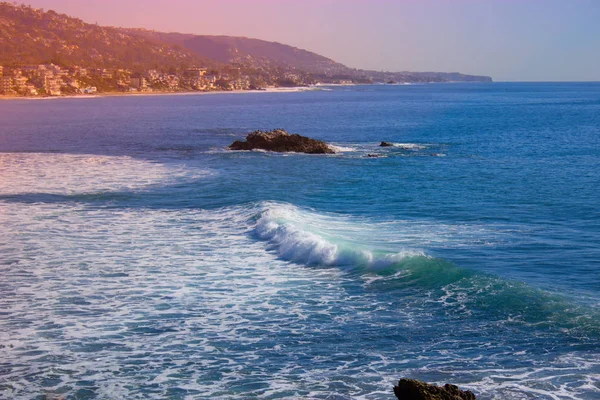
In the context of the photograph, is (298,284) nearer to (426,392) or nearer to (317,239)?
(317,239)

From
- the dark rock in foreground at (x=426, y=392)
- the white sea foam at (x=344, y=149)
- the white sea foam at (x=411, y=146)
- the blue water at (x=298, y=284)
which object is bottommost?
the blue water at (x=298, y=284)

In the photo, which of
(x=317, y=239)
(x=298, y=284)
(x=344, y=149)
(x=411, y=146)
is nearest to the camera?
(x=298, y=284)

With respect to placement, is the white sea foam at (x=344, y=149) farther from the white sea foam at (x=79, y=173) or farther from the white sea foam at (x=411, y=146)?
the white sea foam at (x=79, y=173)

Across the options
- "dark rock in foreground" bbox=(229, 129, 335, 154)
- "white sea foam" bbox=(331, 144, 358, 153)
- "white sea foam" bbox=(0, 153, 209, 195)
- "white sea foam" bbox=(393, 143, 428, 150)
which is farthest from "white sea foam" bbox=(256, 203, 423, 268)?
"white sea foam" bbox=(393, 143, 428, 150)

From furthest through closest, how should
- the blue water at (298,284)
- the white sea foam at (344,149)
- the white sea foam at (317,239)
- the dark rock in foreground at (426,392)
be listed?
the white sea foam at (344,149) → the white sea foam at (317,239) → the blue water at (298,284) → the dark rock in foreground at (426,392)

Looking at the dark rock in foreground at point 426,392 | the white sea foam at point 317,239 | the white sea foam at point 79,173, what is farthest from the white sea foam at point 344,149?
the dark rock in foreground at point 426,392

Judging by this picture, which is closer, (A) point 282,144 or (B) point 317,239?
(B) point 317,239

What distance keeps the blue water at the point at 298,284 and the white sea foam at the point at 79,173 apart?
0.94 feet

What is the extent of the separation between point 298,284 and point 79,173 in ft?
69.7

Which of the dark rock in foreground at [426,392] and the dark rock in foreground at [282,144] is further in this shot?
the dark rock in foreground at [282,144]

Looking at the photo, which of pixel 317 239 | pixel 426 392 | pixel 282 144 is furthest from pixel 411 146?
pixel 426 392

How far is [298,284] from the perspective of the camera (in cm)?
1388

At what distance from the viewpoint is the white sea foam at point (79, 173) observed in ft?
89.9

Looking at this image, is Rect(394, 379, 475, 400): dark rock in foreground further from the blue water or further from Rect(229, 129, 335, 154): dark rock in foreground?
Rect(229, 129, 335, 154): dark rock in foreground
